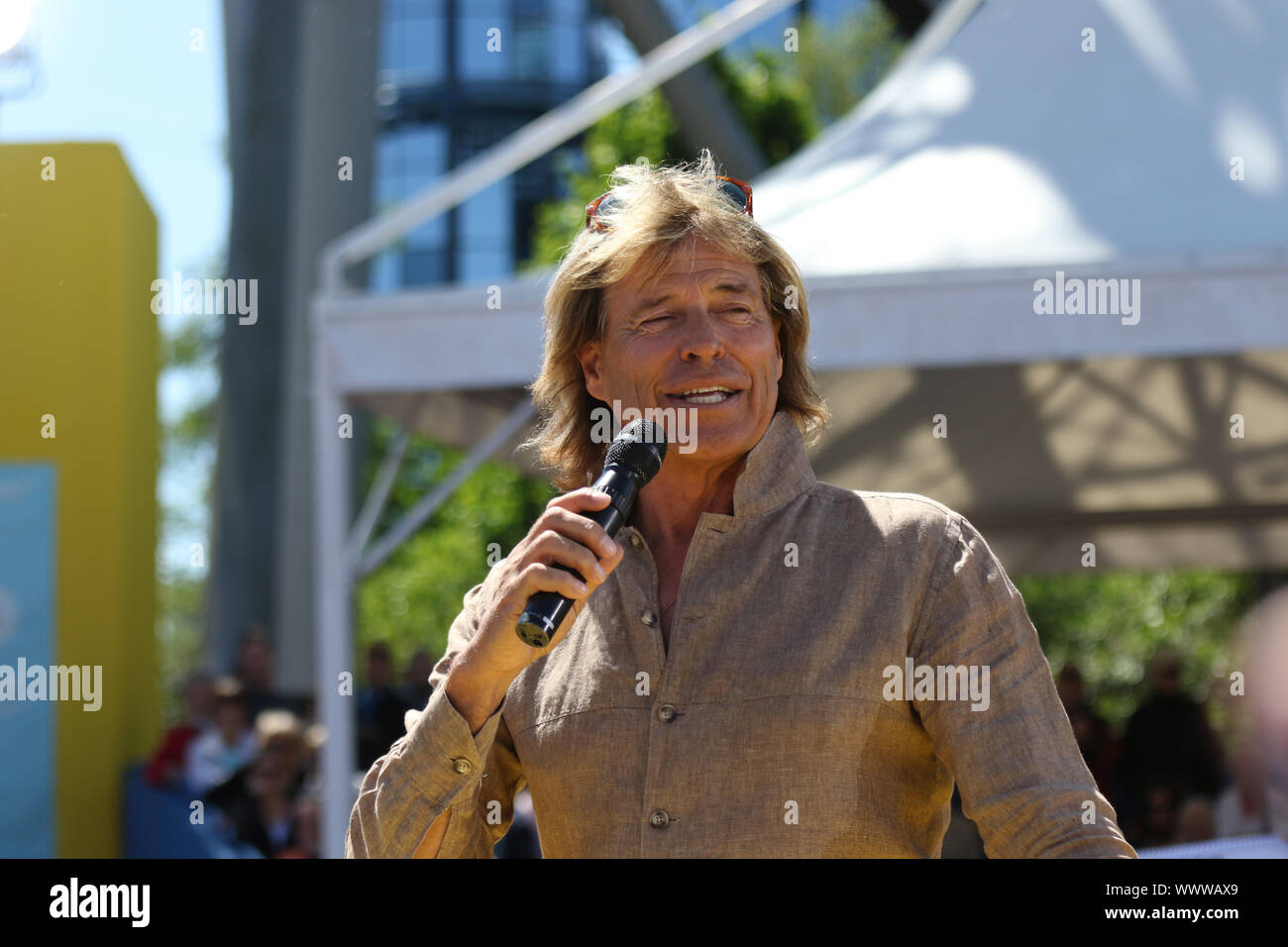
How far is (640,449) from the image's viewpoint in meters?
1.65

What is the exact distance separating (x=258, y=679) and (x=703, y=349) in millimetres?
7078

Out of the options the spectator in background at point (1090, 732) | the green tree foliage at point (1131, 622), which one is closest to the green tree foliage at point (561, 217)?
the green tree foliage at point (1131, 622)

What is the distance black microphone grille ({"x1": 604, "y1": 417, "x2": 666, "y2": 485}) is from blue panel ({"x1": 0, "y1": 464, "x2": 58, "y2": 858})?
462 centimetres

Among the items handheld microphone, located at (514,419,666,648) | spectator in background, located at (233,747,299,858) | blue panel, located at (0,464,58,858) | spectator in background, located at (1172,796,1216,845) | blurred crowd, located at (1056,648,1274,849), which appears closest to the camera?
handheld microphone, located at (514,419,666,648)

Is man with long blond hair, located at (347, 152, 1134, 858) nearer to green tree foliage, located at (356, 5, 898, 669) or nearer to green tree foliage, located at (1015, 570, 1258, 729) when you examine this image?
green tree foliage, located at (356, 5, 898, 669)

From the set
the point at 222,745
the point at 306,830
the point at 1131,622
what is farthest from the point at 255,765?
the point at 1131,622

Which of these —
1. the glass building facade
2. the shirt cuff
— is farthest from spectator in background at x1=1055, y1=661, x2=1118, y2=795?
the glass building facade

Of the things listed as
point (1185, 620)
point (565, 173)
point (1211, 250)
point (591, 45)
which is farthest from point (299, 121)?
point (591, 45)

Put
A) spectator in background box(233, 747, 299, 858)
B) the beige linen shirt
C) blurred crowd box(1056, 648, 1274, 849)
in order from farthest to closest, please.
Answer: blurred crowd box(1056, 648, 1274, 849)
spectator in background box(233, 747, 299, 858)
the beige linen shirt

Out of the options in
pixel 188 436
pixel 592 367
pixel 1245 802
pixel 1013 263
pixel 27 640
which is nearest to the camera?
pixel 592 367

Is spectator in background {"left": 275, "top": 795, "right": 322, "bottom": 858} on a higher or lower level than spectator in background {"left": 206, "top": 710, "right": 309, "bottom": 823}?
lower

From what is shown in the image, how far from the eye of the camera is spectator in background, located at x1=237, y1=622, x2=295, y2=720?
7801mm

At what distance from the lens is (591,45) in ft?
129

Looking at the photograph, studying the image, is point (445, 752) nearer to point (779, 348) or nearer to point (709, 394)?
point (709, 394)
